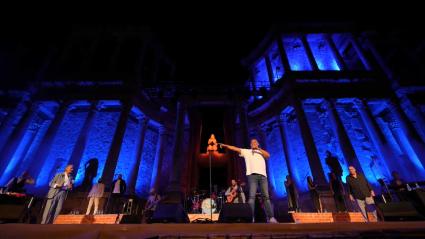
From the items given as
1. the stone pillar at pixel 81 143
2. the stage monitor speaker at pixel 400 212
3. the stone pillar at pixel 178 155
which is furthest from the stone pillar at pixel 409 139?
the stone pillar at pixel 81 143

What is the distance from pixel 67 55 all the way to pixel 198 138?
14.5 metres

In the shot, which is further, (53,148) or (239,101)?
(239,101)

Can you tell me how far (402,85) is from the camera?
17359 millimetres

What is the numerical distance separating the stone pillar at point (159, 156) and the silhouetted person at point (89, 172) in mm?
4660

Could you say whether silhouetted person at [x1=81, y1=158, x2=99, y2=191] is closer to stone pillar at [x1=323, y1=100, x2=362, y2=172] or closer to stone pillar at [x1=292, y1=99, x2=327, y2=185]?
stone pillar at [x1=292, y1=99, x2=327, y2=185]

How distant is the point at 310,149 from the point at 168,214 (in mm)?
12417

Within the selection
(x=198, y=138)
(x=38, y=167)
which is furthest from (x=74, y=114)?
(x=198, y=138)

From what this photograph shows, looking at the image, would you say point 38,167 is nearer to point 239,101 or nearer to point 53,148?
point 53,148

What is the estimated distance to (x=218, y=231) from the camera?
280 centimetres

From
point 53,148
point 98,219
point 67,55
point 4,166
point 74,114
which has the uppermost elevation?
point 67,55

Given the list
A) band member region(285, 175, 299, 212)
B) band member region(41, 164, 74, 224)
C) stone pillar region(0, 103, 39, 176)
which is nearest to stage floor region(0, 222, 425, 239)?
band member region(41, 164, 74, 224)

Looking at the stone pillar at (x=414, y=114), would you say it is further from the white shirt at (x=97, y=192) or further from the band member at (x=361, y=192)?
the white shirt at (x=97, y=192)

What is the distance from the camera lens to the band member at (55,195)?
7773 millimetres

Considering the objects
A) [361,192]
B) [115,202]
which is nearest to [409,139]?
[361,192]
